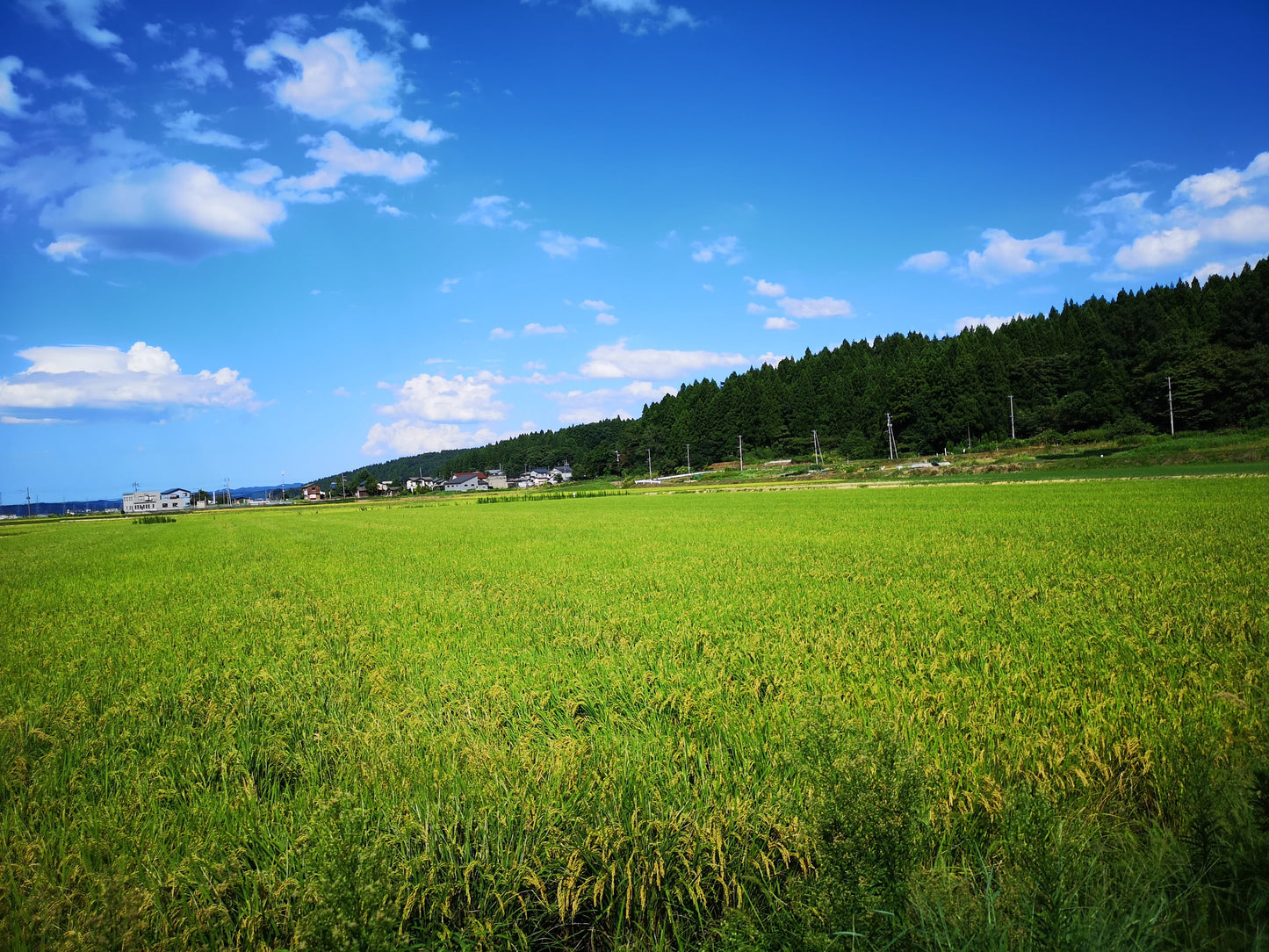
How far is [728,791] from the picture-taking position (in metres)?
2.65

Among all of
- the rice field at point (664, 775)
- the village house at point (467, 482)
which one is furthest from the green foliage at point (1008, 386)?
the rice field at point (664, 775)

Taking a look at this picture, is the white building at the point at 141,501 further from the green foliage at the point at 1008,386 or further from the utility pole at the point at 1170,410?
the utility pole at the point at 1170,410

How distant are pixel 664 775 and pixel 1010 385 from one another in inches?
4420

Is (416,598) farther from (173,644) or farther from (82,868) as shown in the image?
(82,868)

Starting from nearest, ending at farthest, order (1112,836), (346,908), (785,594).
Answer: (346,908) < (1112,836) < (785,594)

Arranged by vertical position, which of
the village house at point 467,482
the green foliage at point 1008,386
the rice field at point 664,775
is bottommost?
the rice field at point 664,775

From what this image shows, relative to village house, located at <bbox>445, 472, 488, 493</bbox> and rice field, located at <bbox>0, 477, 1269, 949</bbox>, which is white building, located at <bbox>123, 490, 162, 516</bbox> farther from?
rice field, located at <bbox>0, 477, 1269, 949</bbox>

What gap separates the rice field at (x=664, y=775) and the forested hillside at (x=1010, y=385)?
Result: 82.9 metres

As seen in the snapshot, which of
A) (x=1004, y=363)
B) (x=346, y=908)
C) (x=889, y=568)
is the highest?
(x=1004, y=363)

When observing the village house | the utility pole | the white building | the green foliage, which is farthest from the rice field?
the white building

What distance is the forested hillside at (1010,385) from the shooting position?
238 feet

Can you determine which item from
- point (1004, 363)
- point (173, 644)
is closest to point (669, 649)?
point (173, 644)

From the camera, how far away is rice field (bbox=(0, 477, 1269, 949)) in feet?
6.32

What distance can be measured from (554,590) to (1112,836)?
6.78m
